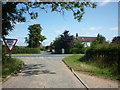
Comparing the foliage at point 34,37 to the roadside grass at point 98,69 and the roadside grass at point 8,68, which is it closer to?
the roadside grass at point 8,68

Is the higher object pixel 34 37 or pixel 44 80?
pixel 34 37

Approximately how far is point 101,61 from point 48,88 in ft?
27.1

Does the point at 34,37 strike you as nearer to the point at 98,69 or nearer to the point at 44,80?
the point at 98,69

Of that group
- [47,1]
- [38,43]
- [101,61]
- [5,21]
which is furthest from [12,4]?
[38,43]

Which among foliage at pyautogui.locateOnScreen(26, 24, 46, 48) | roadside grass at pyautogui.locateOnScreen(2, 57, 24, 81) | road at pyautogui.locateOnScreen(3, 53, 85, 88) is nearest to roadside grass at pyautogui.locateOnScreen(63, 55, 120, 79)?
road at pyautogui.locateOnScreen(3, 53, 85, 88)

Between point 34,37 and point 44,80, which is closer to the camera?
point 44,80

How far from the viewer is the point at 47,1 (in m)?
13.5

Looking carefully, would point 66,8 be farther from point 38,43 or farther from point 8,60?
point 38,43

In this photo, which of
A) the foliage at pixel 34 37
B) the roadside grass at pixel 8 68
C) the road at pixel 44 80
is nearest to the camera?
the road at pixel 44 80

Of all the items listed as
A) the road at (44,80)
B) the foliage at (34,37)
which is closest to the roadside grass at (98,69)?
the road at (44,80)

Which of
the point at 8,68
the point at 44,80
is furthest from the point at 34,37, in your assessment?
the point at 44,80

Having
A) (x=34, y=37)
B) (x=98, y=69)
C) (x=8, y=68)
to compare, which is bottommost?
(x=98, y=69)

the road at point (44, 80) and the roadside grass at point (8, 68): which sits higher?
the roadside grass at point (8, 68)

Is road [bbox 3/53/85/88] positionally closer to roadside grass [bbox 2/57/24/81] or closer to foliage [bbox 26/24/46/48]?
roadside grass [bbox 2/57/24/81]
